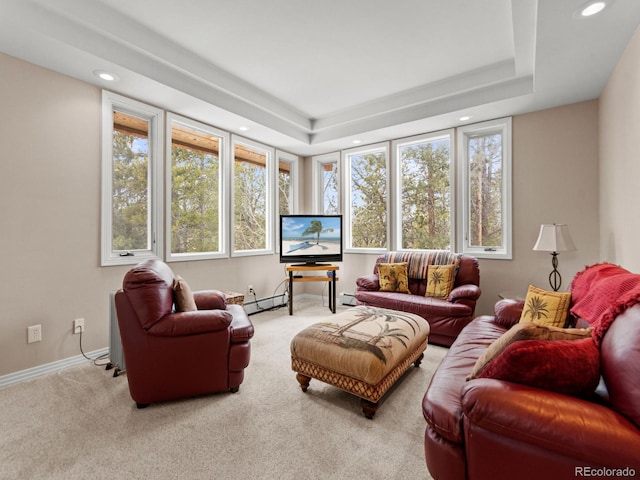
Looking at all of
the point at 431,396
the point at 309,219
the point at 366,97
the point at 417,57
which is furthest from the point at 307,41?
the point at 431,396

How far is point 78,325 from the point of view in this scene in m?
2.74

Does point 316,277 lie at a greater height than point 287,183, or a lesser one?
lesser

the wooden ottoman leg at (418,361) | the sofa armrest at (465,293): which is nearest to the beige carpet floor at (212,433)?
the wooden ottoman leg at (418,361)

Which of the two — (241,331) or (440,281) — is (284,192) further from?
(241,331)

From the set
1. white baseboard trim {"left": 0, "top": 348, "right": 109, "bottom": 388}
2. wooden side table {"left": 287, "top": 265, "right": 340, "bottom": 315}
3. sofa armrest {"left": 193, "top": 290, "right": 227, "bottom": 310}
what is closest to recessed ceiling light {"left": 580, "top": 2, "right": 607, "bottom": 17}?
sofa armrest {"left": 193, "top": 290, "right": 227, "bottom": 310}

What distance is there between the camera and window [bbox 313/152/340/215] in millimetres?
5242

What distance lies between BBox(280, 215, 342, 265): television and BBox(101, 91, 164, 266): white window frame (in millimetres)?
1696

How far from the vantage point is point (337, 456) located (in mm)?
1579

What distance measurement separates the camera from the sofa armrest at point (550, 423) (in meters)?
0.85

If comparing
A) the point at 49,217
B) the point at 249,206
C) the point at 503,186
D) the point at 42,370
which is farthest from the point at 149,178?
the point at 503,186

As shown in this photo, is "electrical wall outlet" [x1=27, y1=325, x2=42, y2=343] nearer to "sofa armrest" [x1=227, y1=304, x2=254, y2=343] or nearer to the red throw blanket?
"sofa armrest" [x1=227, y1=304, x2=254, y2=343]

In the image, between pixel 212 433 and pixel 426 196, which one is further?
pixel 426 196

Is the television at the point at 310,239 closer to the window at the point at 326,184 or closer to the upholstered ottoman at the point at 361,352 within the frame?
the window at the point at 326,184

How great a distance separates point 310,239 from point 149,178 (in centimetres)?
225
